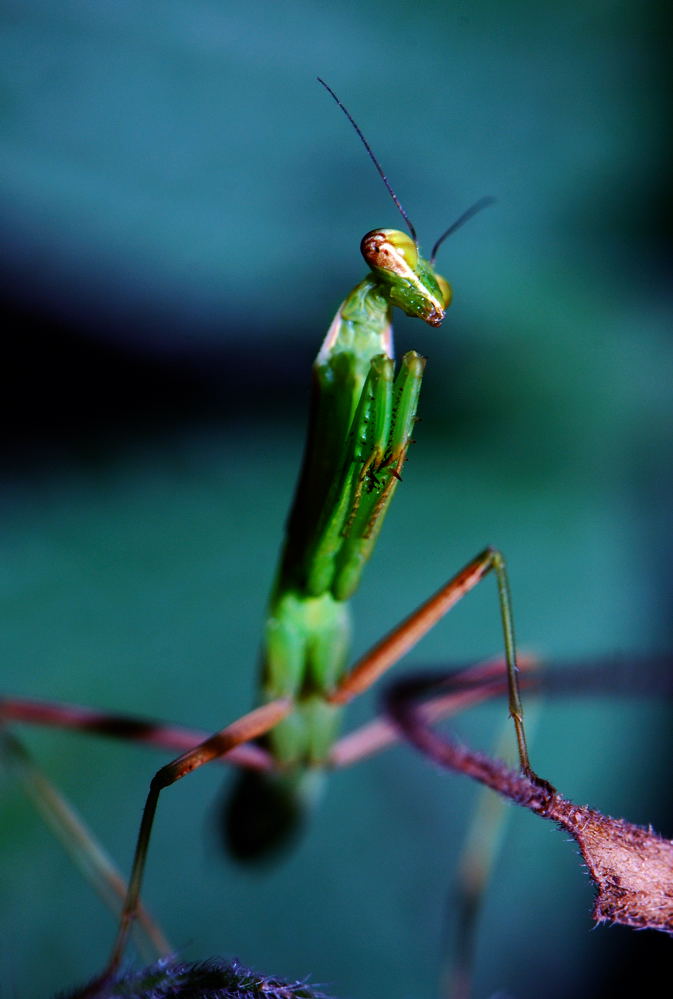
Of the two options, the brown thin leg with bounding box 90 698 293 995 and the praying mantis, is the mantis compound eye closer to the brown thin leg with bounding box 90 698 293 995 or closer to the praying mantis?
the praying mantis

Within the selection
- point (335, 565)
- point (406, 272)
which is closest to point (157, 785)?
point (335, 565)

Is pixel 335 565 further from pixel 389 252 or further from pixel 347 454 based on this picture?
pixel 389 252

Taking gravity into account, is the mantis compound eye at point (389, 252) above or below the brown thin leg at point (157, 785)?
above

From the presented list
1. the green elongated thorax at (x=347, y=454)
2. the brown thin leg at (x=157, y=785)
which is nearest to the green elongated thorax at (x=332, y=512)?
the green elongated thorax at (x=347, y=454)

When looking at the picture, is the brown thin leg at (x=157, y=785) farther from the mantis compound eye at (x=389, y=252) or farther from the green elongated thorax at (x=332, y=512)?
the mantis compound eye at (x=389, y=252)

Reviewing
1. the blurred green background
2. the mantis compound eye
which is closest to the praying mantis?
the mantis compound eye

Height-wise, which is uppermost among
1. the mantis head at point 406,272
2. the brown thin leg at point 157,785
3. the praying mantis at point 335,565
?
the mantis head at point 406,272

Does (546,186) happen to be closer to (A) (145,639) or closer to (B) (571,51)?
(B) (571,51)

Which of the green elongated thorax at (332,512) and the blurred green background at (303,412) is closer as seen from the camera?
the green elongated thorax at (332,512)

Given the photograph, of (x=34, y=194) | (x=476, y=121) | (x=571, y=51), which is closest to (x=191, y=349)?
(x=34, y=194)
